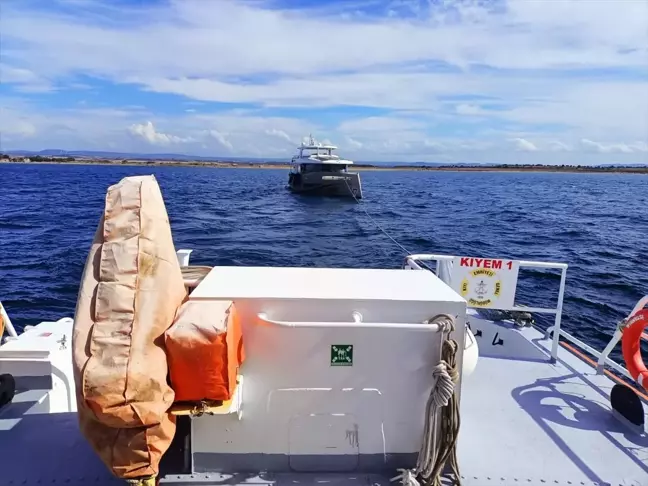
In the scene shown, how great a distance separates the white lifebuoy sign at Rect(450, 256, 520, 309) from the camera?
4.72 meters

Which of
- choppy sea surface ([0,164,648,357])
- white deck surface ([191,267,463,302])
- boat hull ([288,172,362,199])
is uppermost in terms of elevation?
white deck surface ([191,267,463,302])

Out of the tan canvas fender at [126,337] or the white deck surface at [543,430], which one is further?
the white deck surface at [543,430]

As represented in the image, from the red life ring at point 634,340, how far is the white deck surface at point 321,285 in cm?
195

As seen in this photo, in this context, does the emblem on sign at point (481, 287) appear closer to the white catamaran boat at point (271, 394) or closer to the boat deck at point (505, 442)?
the boat deck at point (505, 442)

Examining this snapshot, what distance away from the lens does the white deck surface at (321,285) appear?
2.73m

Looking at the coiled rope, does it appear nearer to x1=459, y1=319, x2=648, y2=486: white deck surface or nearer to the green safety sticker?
x1=459, y1=319, x2=648, y2=486: white deck surface

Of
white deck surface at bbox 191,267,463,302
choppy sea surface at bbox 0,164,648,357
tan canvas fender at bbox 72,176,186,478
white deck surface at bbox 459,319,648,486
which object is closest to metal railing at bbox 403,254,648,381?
white deck surface at bbox 459,319,648,486

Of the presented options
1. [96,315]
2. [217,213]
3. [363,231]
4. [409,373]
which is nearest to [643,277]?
[363,231]

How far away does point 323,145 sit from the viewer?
5897 cm

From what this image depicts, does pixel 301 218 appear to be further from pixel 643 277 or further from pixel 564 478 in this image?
pixel 564 478

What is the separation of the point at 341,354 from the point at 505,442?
4.74ft

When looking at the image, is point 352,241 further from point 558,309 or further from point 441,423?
point 441,423

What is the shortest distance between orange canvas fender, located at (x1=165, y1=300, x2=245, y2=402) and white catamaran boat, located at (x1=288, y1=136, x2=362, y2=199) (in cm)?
4884

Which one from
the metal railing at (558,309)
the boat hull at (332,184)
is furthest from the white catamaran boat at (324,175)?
the metal railing at (558,309)
